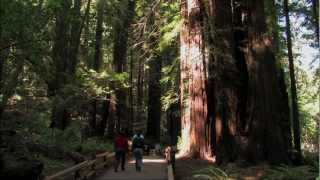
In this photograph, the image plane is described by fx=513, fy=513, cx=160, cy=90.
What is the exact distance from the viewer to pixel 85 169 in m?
17.8

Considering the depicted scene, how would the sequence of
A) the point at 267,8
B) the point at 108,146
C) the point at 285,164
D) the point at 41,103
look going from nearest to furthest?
1. the point at 285,164
2. the point at 267,8
3. the point at 41,103
4. the point at 108,146

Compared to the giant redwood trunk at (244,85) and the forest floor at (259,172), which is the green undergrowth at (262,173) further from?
the giant redwood trunk at (244,85)

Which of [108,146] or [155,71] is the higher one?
[155,71]

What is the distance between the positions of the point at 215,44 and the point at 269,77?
8.36 feet

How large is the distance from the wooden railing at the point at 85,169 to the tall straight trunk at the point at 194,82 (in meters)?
3.58

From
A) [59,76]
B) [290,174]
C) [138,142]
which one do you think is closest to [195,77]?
[138,142]

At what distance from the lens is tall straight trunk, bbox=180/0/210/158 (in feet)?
65.8

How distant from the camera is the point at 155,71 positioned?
40.9 m

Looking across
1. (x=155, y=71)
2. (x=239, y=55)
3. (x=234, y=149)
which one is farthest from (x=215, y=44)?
(x=155, y=71)

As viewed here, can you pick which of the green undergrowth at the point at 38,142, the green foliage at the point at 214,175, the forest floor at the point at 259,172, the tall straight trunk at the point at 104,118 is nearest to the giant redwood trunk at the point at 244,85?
the forest floor at the point at 259,172

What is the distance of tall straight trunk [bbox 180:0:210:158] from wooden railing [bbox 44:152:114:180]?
11.7 ft

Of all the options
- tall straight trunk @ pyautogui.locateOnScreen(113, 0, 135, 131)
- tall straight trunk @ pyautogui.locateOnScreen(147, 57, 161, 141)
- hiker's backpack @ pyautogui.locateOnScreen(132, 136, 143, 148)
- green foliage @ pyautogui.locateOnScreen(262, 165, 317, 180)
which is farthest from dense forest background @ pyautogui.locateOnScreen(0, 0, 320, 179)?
tall straight trunk @ pyautogui.locateOnScreen(147, 57, 161, 141)

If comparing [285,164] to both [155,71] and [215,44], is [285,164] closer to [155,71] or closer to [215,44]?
[215,44]

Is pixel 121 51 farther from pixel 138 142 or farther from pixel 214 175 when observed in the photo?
pixel 214 175
